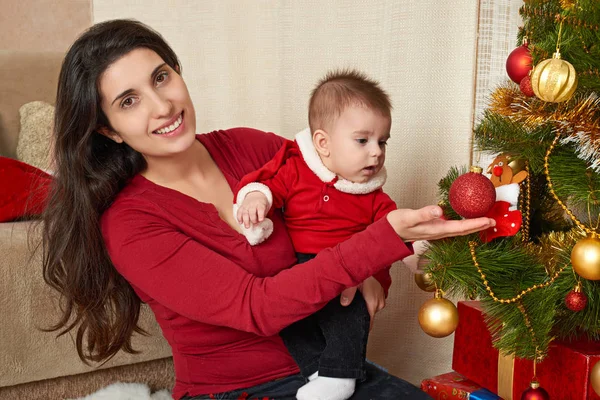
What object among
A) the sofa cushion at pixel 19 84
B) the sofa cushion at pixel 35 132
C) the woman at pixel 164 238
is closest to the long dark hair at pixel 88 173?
the woman at pixel 164 238

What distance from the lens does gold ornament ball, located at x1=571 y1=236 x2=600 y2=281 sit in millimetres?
897

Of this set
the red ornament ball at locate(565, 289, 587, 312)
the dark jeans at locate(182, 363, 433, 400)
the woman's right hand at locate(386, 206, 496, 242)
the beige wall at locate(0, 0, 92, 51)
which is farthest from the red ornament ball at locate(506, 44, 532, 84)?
the beige wall at locate(0, 0, 92, 51)

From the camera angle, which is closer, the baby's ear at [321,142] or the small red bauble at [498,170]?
the small red bauble at [498,170]

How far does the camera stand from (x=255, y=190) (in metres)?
1.31

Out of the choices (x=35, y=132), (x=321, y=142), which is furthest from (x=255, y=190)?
(x=35, y=132)

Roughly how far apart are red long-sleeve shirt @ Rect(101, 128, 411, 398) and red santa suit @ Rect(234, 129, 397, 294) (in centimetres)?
6

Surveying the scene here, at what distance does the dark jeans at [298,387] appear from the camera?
1.31 meters

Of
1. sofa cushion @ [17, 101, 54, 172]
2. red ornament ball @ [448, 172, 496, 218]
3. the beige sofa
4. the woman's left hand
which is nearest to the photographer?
red ornament ball @ [448, 172, 496, 218]

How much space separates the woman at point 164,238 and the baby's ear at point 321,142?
7.3 inches

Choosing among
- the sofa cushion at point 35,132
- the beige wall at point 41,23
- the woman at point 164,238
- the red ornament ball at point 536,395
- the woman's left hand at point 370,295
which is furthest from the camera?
the beige wall at point 41,23

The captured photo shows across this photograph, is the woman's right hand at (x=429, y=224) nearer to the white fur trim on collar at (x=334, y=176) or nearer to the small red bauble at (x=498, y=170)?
the small red bauble at (x=498, y=170)

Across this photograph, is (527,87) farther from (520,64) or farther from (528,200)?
(528,200)

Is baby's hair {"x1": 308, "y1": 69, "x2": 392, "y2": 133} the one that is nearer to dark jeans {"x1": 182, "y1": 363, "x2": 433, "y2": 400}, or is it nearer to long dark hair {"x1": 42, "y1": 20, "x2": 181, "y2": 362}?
long dark hair {"x1": 42, "y1": 20, "x2": 181, "y2": 362}

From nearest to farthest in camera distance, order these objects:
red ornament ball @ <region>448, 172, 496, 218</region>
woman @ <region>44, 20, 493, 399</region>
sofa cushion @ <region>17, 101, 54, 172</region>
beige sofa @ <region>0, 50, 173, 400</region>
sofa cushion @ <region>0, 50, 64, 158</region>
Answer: red ornament ball @ <region>448, 172, 496, 218</region> < woman @ <region>44, 20, 493, 399</region> < beige sofa @ <region>0, 50, 173, 400</region> < sofa cushion @ <region>17, 101, 54, 172</region> < sofa cushion @ <region>0, 50, 64, 158</region>
